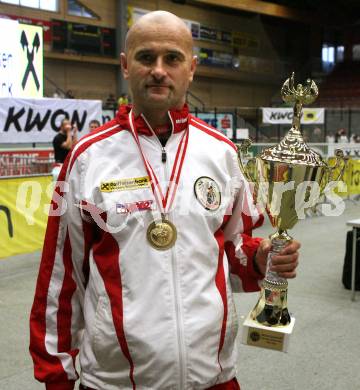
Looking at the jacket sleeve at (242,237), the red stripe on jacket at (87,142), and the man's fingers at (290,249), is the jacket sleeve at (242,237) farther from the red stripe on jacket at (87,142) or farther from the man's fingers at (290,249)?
the red stripe on jacket at (87,142)

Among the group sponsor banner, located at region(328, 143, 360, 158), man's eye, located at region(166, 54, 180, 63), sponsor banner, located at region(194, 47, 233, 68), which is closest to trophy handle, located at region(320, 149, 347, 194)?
man's eye, located at region(166, 54, 180, 63)

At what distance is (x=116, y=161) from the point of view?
1562 millimetres

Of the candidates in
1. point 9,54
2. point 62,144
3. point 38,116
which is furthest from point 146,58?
point 38,116

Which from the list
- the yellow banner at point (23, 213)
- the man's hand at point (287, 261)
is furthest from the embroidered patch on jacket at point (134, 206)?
the yellow banner at point (23, 213)

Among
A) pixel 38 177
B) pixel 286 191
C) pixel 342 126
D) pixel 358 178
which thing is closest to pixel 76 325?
pixel 286 191

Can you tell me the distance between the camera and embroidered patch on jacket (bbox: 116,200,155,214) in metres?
1.51

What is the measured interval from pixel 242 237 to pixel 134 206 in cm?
39

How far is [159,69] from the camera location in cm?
150

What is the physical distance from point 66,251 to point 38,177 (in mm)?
4736

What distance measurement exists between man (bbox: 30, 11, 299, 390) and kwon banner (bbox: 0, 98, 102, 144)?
7.74 m

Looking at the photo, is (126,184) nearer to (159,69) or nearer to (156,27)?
(159,69)

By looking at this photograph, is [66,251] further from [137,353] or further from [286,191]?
[286,191]

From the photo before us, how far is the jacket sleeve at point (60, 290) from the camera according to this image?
1.57 metres

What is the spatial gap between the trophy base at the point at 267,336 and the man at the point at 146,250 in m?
0.08
